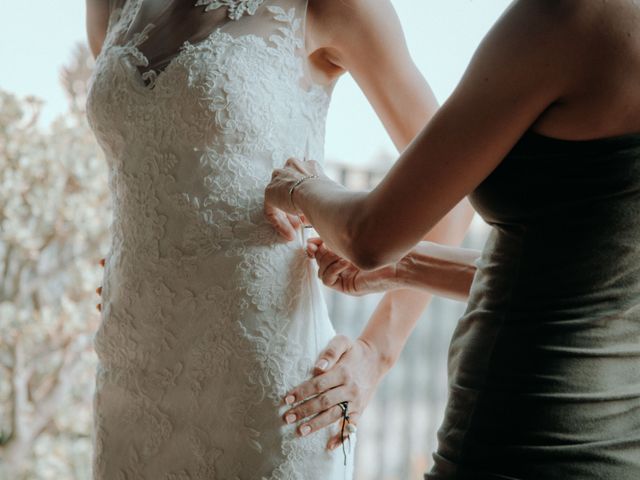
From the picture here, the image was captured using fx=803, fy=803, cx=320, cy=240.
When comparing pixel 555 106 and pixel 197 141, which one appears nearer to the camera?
pixel 555 106

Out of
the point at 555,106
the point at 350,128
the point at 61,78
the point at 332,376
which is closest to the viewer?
the point at 555,106

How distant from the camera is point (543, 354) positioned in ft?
2.76

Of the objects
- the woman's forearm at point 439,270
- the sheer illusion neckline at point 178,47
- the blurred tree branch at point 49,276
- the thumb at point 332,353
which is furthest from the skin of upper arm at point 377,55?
the blurred tree branch at point 49,276

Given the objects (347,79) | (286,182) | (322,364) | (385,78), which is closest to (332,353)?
(322,364)

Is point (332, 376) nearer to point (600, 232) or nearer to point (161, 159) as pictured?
point (161, 159)

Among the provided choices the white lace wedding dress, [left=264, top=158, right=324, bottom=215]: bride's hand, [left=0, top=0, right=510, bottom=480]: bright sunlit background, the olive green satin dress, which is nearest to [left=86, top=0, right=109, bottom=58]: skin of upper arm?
the white lace wedding dress

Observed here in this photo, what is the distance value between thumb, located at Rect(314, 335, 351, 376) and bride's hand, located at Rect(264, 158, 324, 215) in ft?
0.76

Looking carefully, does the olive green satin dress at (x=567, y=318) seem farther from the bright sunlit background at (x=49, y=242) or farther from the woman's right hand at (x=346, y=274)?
the bright sunlit background at (x=49, y=242)

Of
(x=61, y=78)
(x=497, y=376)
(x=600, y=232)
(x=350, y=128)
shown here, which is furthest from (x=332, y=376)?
(x=61, y=78)

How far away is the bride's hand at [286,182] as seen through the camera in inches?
45.6

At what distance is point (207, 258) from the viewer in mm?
1228

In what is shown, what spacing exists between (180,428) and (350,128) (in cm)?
129

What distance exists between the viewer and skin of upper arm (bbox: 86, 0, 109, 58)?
5.08 ft

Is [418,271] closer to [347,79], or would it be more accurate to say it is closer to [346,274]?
[346,274]
